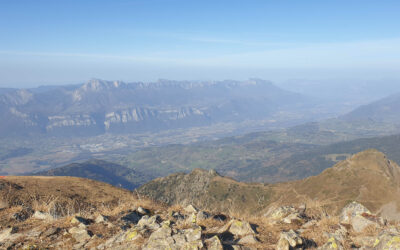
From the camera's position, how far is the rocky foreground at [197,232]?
11.8 meters

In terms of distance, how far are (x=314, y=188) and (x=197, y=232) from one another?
137723 millimetres

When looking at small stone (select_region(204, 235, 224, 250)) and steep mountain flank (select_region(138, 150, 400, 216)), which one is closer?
small stone (select_region(204, 235, 224, 250))

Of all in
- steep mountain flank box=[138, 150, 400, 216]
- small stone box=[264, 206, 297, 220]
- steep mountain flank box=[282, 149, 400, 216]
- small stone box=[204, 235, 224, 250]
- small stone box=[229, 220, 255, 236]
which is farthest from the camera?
steep mountain flank box=[138, 150, 400, 216]

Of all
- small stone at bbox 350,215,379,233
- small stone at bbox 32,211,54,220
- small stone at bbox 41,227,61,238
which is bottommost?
small stone at bbox 32,211,54,220

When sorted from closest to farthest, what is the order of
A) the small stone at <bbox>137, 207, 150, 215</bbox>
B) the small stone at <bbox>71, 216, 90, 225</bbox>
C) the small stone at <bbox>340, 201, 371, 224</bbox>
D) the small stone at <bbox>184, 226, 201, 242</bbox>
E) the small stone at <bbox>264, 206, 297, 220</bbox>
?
the small stone at <bbox>184, 226, 201, 242</bbox>, the small stone at <bbox>340, 201, 371, 224</bbox>, the small stone at <bbox>71, 216, 90, 225</bbox>, the small stone at <bbox>264, 206, 297, 220</bbox>, the small stone at <bbox>137, 207, 150, 215</bbox>

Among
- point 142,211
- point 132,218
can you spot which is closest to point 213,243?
point 132,218

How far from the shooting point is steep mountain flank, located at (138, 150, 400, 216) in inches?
4670

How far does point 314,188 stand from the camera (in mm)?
136250

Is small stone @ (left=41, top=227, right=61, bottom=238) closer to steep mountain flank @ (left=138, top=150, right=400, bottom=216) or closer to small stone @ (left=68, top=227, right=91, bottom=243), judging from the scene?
small stone @ (left=68, top=227, right=91, bottom=243)

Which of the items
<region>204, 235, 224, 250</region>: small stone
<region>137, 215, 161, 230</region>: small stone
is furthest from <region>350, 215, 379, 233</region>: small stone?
<region>137, 215, 161, 230</region>: small stone

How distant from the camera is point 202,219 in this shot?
15227 mm

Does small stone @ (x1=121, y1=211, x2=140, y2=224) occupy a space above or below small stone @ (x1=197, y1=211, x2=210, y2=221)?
below

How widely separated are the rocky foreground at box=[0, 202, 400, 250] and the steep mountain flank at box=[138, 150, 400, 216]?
93.8 meters

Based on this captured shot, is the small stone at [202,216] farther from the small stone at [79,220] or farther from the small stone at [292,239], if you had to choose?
the small stone at [79,220]
